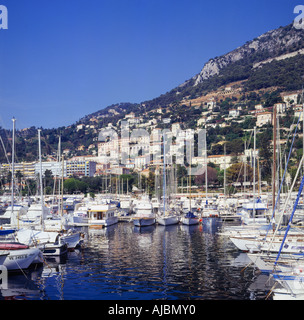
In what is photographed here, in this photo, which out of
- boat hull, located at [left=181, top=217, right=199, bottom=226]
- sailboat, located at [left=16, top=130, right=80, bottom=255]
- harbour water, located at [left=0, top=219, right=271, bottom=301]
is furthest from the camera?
boat hull, located at [left=181, top=217, right=199, bottom=226]

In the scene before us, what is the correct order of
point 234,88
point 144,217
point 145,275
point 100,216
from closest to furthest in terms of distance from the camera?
point 145,275 < point 100,216 < point 144,217 < point 234,88

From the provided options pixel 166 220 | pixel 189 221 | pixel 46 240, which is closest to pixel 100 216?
pixel 166 220

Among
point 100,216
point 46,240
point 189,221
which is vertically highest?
point 46,240

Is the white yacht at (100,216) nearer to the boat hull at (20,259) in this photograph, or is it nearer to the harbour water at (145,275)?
the harbour water at (145,275)

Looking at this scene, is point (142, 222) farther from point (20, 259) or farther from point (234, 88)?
point (234, 88)

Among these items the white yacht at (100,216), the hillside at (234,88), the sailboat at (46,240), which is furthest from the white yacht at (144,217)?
the hillside at (234,88)

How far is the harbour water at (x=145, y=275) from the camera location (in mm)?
12539

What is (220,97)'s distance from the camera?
153 meters

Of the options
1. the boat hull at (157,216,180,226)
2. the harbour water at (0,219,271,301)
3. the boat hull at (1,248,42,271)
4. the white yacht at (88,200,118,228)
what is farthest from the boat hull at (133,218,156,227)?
the boat hull at (1,248,42,271)

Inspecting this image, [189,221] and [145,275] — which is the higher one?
[145,275]

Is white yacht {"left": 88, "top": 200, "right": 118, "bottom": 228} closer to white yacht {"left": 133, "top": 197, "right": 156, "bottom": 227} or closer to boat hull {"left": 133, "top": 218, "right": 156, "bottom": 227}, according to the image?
white yacht {"left": 133, "top": 197, "right": 156, "bottom": 227}

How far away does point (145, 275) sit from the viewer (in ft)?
49.4

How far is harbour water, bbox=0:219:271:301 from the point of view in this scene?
12539 mm
